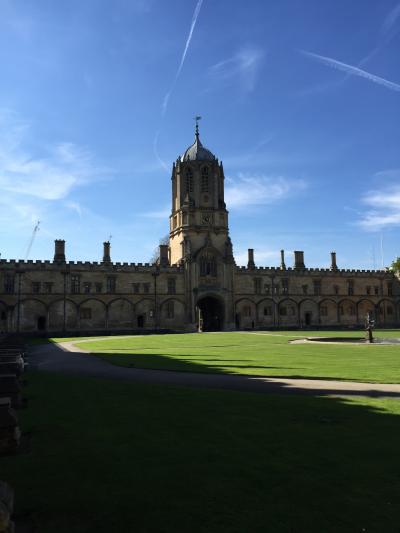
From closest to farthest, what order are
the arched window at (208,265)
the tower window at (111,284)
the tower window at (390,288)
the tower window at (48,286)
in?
the tower window at (48,286)
the tower window at (111,284)
the arched window at (208,265)
the tower window at (390,288)

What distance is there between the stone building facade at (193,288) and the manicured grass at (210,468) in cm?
4645

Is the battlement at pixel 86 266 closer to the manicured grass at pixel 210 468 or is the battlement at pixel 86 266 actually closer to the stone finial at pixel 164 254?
the stone finial at pixel 164 254

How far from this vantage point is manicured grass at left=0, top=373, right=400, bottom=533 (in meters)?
4.36

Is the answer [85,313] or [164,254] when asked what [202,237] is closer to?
[164,254]

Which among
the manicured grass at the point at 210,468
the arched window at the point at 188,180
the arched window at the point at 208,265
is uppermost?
the arched window at the point at 188,180

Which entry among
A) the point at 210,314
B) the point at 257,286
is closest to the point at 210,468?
the point at 210,314

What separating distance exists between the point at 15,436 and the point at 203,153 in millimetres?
61443

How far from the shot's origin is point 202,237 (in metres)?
62.2

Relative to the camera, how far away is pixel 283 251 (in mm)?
68750

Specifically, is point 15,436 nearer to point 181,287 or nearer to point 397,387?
Answer: point 397,387

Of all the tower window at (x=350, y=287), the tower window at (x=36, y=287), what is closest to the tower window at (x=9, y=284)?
the tower window at (x=36, y=287)

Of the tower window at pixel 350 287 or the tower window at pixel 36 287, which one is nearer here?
the tower window at pixel 36 287

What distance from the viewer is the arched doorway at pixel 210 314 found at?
61.4 m

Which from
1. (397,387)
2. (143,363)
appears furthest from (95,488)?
(143,363)
